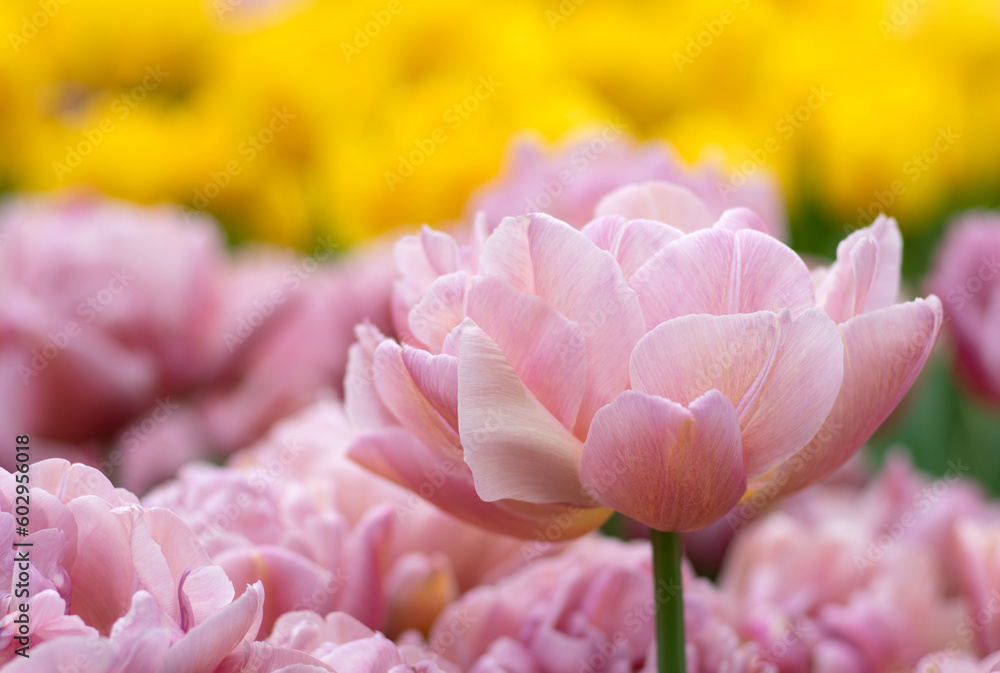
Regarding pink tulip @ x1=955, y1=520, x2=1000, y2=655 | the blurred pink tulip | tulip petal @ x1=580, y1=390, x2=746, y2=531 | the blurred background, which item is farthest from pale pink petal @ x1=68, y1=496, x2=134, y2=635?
the blurred background

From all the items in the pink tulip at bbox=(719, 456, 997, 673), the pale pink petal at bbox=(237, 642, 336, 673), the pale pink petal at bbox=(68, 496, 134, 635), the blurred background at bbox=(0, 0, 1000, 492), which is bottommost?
the blurred background at bbox=(0, 0, 1000, 492)

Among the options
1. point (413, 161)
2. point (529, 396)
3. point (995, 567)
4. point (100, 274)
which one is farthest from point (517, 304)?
point (413, 161)

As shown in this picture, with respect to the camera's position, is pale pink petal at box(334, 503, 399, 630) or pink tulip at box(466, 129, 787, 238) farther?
pink tulip at box(466, 129, 787, 238)

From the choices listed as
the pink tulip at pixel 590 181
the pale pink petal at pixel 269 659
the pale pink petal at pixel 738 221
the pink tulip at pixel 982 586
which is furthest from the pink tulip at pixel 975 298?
the pale pink petal at pixel 269 659

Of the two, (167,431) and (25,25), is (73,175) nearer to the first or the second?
(25,25)

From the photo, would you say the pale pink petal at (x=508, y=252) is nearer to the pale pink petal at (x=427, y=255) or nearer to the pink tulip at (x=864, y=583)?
the pale pink petal at (x=427, y=255)

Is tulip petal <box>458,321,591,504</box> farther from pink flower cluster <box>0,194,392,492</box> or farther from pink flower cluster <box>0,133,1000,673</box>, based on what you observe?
pink flower cluster <box>0,194,392,492</box>
